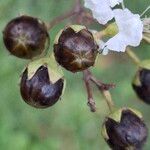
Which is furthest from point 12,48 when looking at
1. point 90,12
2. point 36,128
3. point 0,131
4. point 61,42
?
point 36,128

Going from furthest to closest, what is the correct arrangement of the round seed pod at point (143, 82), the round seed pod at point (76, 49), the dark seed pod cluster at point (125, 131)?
1. the round seed pod at point (143, 82)
2. the dark seed pod cluster at point (125, 131)
3. the round seed pod at point (76, 49)

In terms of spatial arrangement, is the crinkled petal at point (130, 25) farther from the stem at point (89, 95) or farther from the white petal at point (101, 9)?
the stem at point (89, 95)

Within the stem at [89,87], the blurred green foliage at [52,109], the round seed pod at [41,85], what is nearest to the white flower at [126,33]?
the stem at [89,87]

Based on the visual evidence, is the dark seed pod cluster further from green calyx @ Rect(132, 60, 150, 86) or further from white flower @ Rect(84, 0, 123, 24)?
white flower @ Rect(84, 0, 123, 24)

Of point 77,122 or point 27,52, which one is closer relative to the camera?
point 27,52

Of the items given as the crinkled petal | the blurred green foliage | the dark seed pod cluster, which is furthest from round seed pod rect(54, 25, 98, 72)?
the blurred green foliage

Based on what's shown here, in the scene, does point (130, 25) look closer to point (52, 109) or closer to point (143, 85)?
point (143, 85)

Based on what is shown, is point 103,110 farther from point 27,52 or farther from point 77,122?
point 27,52
